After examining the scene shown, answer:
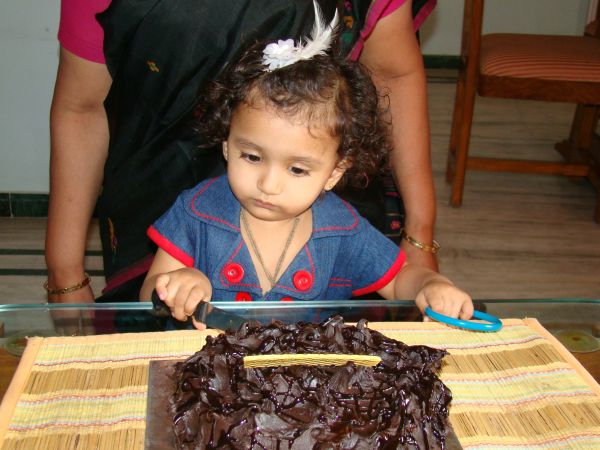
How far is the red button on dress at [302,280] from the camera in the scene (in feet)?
3.78

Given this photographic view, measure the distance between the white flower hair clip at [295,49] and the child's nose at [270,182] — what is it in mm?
155

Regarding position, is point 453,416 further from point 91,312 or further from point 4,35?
point 4,35

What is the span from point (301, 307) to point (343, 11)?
54 cm

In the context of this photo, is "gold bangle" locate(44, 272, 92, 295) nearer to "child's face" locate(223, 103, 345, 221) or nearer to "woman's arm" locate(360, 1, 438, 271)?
"child's face" locate(223, 103, 345, 221)

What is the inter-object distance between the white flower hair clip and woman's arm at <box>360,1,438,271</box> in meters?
0.23

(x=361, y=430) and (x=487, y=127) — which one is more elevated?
(x=361, y=430)

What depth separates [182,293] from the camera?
0.94 metres

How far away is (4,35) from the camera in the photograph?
7.57 feet

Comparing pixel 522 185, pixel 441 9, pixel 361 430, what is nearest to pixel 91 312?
pixel 361 430

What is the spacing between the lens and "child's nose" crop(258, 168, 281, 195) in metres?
1.00

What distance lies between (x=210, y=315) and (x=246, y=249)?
264 millimetres

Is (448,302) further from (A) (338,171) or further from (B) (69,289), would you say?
(B) (69,289)

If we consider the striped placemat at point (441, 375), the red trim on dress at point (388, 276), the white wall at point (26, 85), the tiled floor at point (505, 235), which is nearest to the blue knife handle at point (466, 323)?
the striped placemat at point (441, 375)

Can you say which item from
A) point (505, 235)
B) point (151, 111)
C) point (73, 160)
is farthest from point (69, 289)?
point (505, 235)
